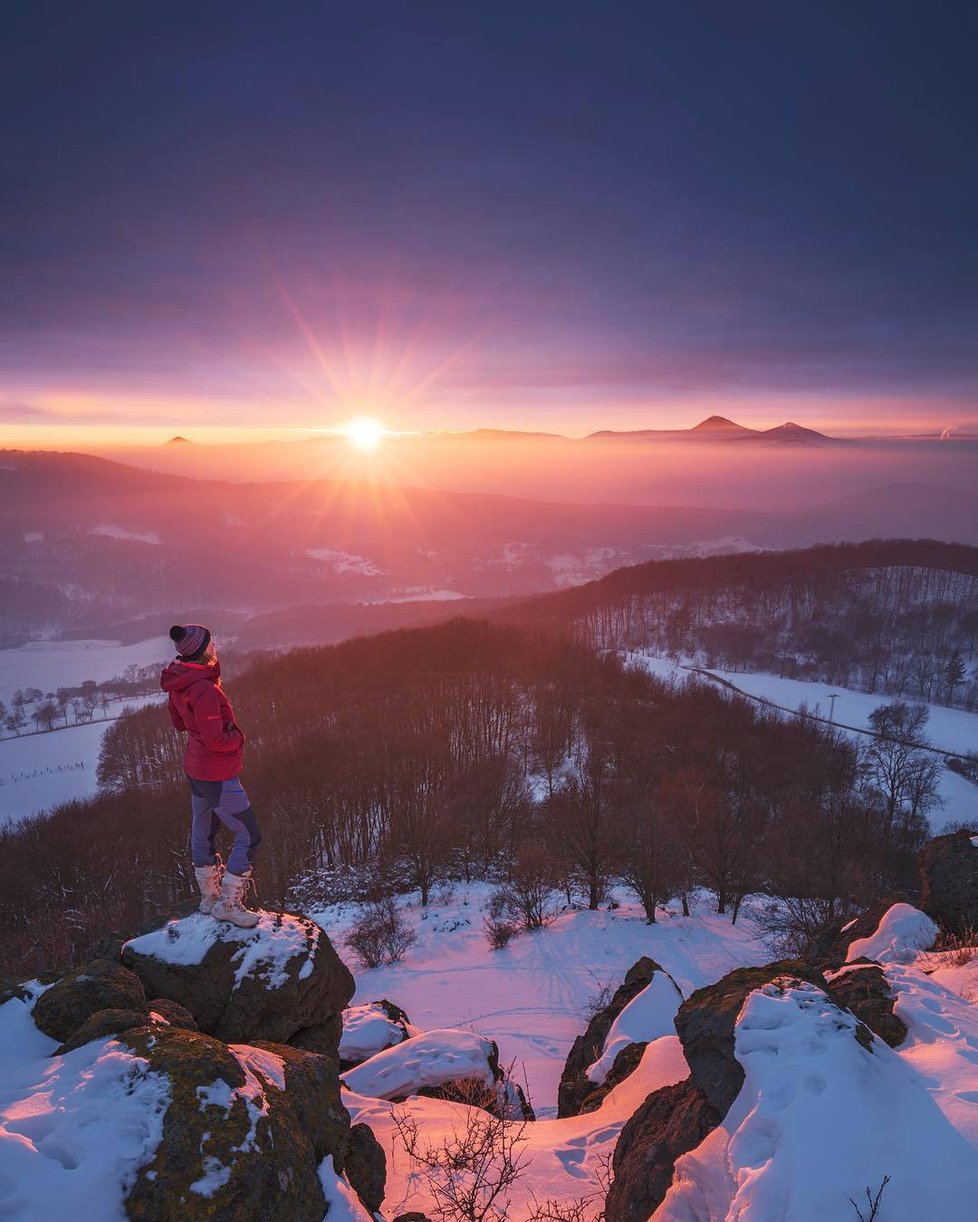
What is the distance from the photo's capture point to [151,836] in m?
47.2

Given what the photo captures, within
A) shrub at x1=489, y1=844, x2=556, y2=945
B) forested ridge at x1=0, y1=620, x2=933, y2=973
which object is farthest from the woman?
forested ridge at x1=0, y1=620, x2=933, y2=973

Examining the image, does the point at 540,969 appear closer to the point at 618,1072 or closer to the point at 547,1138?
the point at 618,1072

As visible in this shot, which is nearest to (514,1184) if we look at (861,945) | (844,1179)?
(844,1179)

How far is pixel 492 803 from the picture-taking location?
50.5 m

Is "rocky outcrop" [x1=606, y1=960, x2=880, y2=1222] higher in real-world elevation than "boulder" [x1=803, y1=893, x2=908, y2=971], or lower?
higher

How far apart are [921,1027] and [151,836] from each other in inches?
2077

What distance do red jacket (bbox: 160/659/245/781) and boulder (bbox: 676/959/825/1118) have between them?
656 centimetres

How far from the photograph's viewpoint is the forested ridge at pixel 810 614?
370ft

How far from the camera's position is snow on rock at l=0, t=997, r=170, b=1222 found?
4535 mm

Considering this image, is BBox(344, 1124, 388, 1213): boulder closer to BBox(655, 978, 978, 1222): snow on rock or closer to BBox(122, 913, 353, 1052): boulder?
BBox(122, 913, 353, 1052): boulder

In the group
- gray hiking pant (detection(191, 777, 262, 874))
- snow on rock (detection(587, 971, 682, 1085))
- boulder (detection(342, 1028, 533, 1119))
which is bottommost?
boulder (detection(342, 1028, 533, 1119))

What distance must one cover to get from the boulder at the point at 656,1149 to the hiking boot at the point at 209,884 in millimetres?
6741

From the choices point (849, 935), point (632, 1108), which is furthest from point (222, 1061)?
point (849, 935)

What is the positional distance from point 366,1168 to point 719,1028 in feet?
15.8
